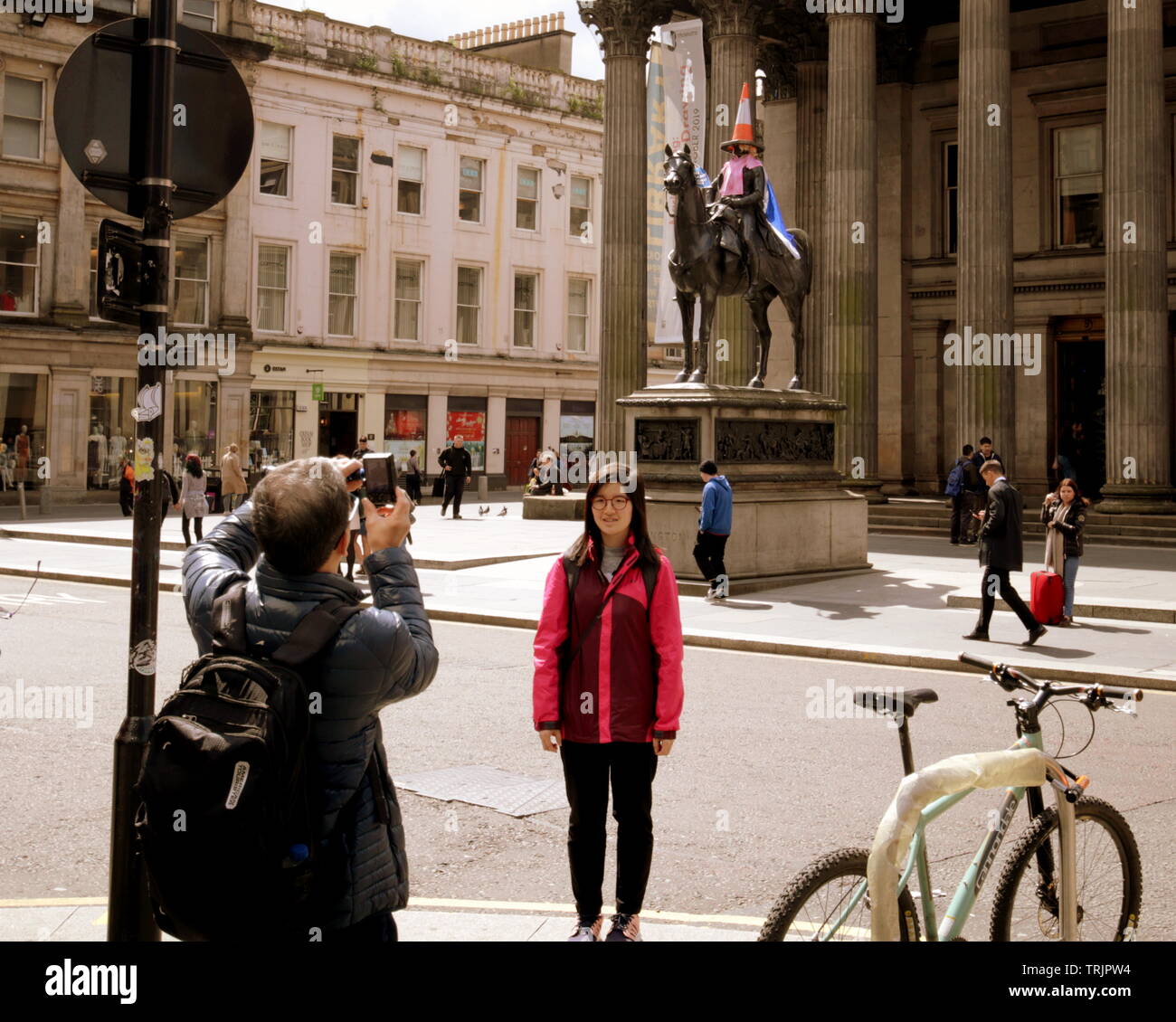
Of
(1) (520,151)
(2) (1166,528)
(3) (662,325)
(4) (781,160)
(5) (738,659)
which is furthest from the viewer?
(1) (520,151)

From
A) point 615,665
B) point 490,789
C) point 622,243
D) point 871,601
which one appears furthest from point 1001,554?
point 622,243

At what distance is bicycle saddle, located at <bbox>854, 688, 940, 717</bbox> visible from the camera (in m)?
4.76

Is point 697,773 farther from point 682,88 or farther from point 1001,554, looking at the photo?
point 682,88

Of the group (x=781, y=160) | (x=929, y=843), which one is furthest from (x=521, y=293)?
(x=929, y=843)

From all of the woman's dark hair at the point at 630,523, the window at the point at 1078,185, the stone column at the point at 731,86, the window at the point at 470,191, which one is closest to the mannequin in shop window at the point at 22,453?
the window at the point at 470,191

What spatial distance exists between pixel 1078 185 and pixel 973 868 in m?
32.1

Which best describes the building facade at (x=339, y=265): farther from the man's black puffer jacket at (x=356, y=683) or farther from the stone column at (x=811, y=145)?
the man's black puffer jacket at (x=356, y=683)

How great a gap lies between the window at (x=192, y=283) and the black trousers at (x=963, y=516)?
25.7 metres

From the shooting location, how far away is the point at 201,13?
4278 cm

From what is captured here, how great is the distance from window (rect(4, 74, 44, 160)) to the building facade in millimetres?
52

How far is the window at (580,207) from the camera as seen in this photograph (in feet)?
177

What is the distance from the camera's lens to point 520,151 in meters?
51.9

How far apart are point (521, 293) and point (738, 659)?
39910mm

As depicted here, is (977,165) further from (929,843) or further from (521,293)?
(521,293)
